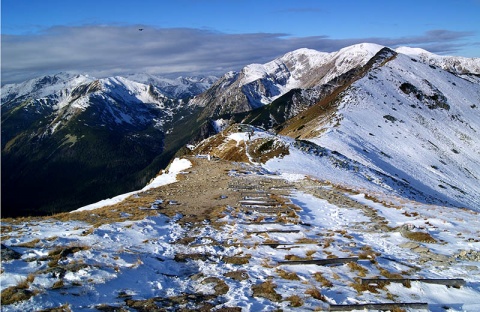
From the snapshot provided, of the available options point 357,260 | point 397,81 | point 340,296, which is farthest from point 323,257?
point 397,81

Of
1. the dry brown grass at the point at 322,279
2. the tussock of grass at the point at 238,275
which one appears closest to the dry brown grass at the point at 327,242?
the dry brown grass at the point at 322,279

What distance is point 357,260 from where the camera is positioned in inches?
603

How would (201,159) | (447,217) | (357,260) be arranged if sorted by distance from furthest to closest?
(201,159)
(447,217)
(357,260)

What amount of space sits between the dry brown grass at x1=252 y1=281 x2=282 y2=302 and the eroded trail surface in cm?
7

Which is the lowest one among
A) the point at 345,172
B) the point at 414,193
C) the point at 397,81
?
the point at 414,193

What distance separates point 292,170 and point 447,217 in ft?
79.7

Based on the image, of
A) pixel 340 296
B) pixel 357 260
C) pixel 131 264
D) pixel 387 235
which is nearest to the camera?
pixel 340 296

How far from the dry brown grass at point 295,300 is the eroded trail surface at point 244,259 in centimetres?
4

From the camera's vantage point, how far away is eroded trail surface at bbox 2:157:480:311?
1157 centimetres

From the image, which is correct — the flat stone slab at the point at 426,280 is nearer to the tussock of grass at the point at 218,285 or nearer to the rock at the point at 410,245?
the rock at the point at 410,245

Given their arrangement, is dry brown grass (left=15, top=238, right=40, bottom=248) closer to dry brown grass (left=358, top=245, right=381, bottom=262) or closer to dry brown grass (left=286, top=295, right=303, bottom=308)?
dry brown grass (left=286, top=295, right=303, bottom=308)

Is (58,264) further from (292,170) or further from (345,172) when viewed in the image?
(345,172)

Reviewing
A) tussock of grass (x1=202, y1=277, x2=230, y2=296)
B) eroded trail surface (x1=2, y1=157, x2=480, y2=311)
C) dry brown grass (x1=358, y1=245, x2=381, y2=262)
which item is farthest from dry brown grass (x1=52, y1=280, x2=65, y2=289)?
dry brown grass (x1=358, y1=245, x2=381, y2=262)

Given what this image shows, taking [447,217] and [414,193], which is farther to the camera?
[414,193]
